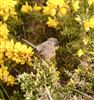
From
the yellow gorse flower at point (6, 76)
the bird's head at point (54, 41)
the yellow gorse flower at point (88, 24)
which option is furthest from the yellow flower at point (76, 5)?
the yellow gorse flower at point (6, 76)

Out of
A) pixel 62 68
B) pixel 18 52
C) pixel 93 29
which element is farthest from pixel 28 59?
pixel 93 29

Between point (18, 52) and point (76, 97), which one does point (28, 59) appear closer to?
point (18, 52)

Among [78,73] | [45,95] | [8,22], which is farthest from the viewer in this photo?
[8,22]

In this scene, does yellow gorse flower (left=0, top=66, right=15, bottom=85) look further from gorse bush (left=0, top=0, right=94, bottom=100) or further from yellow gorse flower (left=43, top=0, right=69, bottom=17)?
yellow gorse flower (left=43, top=0, right=69, bottom=17)

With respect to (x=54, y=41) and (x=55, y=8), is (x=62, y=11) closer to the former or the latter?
(x=55, y=8)

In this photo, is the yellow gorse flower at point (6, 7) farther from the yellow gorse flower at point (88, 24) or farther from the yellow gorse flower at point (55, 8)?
the yellow gorse flower at point (88, 24)
